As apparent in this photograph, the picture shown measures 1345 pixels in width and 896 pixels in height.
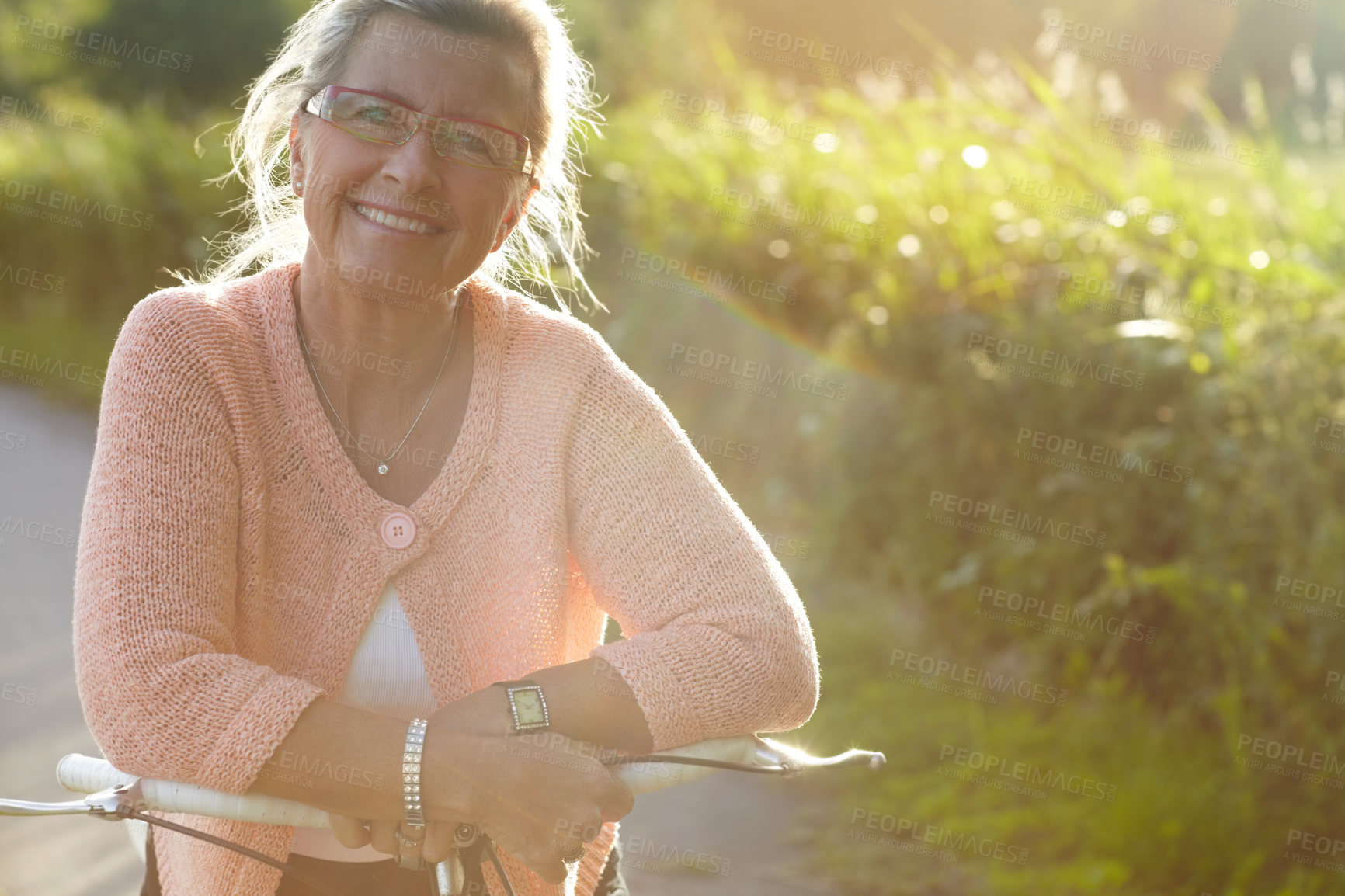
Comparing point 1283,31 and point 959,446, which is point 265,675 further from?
point 1283,31

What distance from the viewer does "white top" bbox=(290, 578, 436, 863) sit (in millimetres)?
1878

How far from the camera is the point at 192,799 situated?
1.55 meters

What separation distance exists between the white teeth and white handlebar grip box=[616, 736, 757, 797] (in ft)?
2.77

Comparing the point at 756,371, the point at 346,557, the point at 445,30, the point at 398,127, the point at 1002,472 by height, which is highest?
the point at 445,30

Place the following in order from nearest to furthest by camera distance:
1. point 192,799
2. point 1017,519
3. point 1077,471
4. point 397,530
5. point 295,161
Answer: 1. point 192,799
2. point 397,530
3. point 295,161
4. point 1077,471
5. point 1017,519

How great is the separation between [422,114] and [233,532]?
2.18 ft

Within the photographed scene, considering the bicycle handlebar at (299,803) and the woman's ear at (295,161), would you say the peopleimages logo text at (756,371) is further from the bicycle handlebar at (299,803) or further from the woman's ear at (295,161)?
the bicycle handlebar at (299,803)

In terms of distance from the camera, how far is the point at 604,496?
198cm

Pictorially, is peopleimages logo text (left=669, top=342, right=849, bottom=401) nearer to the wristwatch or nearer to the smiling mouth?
the smiling mouth

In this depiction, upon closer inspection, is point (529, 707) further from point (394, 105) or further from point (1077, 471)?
Answer: point (1077, 471)

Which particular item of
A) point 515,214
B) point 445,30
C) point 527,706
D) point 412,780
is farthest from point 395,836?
point 445,30

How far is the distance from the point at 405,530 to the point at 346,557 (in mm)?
94

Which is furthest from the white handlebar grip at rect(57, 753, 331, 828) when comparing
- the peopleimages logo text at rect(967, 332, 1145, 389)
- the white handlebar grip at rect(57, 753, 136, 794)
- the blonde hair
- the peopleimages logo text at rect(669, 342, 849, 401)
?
the peopleimages logo text at rect(669, 342, 849, 401)

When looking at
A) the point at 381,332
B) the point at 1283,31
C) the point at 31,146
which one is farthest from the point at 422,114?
the point at 1283,31
